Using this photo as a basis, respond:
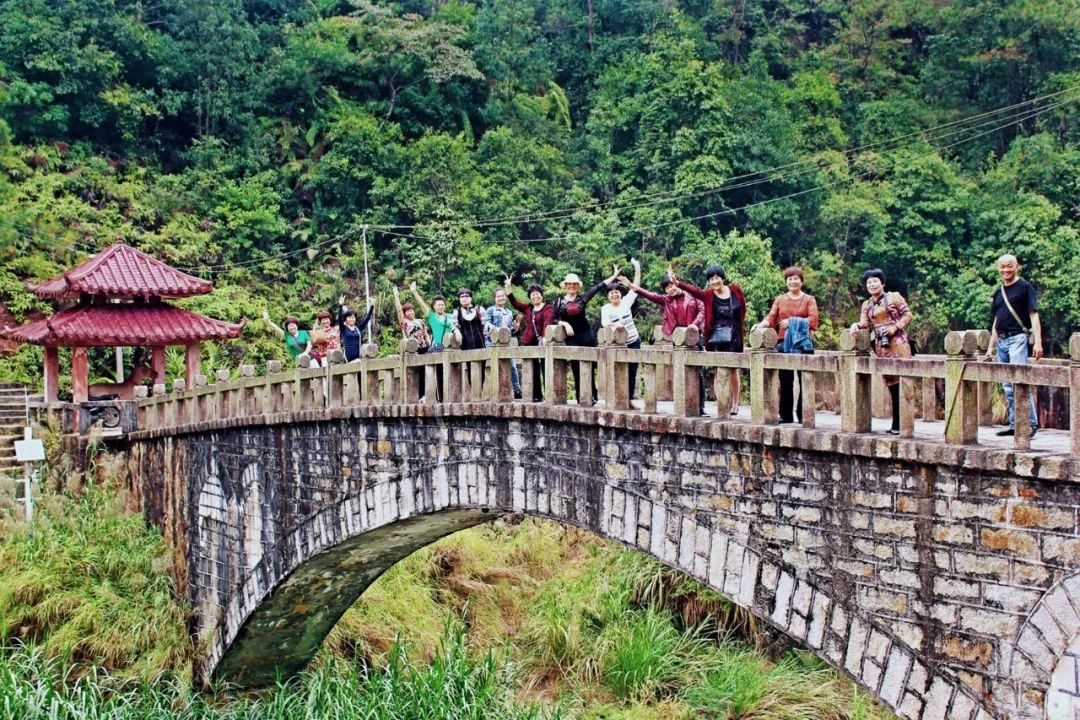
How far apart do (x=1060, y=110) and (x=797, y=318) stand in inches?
973

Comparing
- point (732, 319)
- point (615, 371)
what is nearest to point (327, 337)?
point (615, 371)

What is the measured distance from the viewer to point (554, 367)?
10320 millimetres

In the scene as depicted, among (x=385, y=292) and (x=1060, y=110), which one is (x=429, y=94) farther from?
(x=1060, y=110)

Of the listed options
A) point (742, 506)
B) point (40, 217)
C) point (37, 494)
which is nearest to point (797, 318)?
point (742, 506)

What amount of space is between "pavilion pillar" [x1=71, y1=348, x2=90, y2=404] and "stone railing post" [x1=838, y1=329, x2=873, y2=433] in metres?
15.5

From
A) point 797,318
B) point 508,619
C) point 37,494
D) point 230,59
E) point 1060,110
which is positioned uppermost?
point 230,59

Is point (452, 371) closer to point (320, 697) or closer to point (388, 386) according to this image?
point (388, 386)

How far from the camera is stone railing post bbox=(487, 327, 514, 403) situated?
35.8ft

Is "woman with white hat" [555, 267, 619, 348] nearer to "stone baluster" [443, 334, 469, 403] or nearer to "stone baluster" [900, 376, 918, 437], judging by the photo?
"stone baluster" [443, 334, 469, 403]

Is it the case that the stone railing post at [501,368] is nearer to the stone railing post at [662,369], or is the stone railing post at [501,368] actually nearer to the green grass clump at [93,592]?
the stone railing post at [662,369]

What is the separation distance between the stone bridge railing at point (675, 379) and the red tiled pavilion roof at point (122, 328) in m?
4.52

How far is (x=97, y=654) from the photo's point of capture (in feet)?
49.0

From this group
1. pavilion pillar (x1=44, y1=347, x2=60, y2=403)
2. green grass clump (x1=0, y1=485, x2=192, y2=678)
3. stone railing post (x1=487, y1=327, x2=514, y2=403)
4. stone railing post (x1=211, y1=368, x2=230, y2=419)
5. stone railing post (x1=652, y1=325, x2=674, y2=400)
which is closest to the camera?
stone railing post (x1=652, y1=325, x2=674, y2=400)

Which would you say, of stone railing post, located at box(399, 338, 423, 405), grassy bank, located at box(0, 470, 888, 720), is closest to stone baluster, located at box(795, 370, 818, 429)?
stone railing post, located at box(399, 338, 423, 405)
